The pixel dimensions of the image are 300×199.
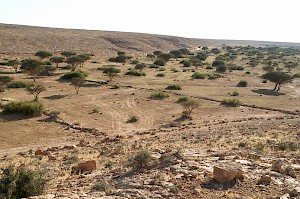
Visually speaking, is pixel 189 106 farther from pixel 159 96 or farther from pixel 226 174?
pixel 226 174

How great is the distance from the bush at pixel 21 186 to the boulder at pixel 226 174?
16.7 ft

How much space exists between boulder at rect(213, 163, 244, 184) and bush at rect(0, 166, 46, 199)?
509 cm

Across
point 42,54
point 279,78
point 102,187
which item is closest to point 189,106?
point 279,78

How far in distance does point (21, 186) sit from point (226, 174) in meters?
5.90

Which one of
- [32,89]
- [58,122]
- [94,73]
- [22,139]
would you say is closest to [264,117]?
[58,122]

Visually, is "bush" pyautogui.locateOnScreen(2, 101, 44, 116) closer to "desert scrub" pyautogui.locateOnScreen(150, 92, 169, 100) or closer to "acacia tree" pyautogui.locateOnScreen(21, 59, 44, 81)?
"desert scrub" pyautogui.locateOnScreen(150, 92, 169, 100)

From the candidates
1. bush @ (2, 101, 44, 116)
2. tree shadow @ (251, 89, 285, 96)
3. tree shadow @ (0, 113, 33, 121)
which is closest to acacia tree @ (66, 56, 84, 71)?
bush @ (2, 101, 44, 116)

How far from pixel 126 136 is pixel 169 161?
489 inches

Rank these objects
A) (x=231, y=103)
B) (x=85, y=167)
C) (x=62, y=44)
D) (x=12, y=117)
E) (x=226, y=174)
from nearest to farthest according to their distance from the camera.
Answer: (x=226, y=174) < (x=85, y=167) < (x=12, y=117) < (x=231, y=103) < (x=62, y=44)

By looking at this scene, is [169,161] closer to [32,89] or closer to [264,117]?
[264,117]

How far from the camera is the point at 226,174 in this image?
32.9 feet

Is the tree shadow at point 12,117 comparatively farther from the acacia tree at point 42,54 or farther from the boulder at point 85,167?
the acacia tree at point 42,54

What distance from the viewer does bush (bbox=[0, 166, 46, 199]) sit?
10008 mm

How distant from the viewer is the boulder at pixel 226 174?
1002cm
